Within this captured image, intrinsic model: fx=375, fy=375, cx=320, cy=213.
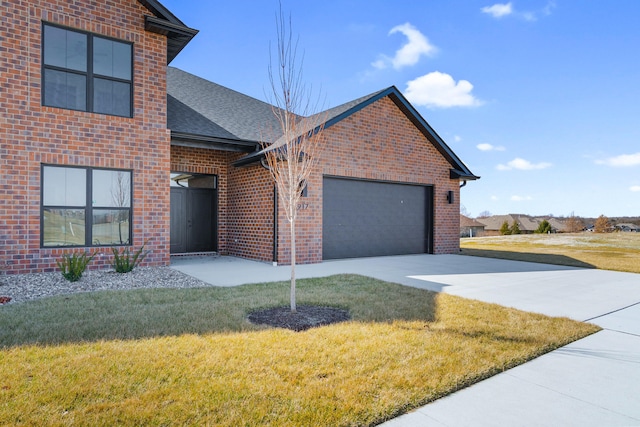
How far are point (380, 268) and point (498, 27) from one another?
28.5ft

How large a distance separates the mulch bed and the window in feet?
18.6

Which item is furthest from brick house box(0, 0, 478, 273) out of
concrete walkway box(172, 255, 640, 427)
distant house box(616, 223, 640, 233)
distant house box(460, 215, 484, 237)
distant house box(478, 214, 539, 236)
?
distant house box(460, 215, 484, 237)

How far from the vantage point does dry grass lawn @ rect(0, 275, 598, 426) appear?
2568 mm

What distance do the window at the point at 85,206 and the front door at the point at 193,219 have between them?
304 cm

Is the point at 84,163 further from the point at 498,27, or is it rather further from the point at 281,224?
the point at 498,27

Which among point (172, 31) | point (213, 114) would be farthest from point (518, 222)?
point (172, 31)

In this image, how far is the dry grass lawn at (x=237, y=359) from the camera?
2568 mm

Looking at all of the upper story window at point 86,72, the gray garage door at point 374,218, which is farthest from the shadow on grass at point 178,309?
the upper story window at point 86,72

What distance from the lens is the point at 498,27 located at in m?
11.9

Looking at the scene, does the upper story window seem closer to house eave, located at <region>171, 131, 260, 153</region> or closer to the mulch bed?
house eave, located at <region>171, 131, 260, 153</region>

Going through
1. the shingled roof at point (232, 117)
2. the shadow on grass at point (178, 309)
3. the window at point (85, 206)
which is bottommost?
the shadow on grass at point (178, 309)

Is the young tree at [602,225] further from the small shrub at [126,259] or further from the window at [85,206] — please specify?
the window at [85,206]

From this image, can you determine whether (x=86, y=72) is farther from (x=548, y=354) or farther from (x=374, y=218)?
(x=548, y=354)

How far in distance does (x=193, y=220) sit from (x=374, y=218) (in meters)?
6.05
